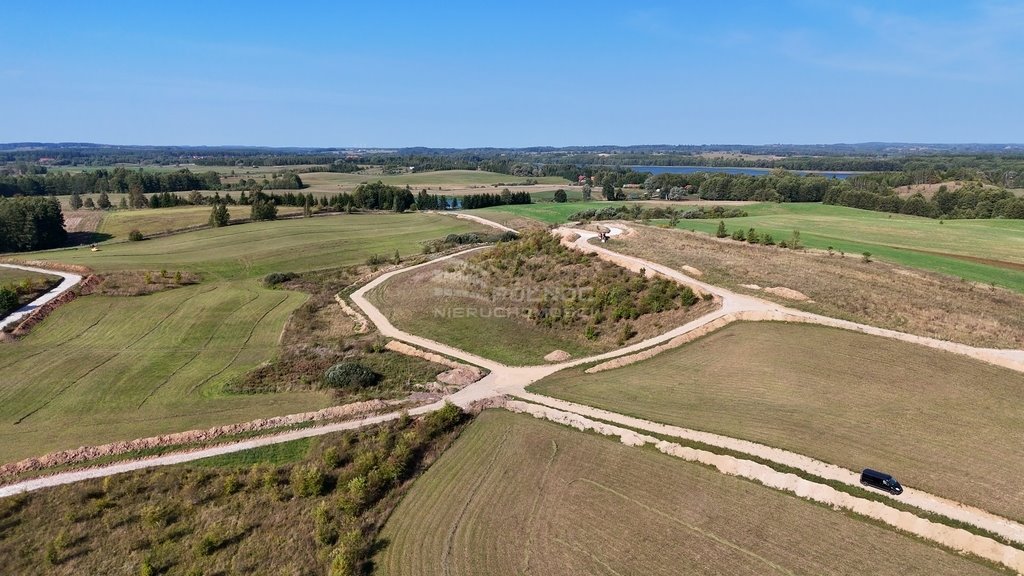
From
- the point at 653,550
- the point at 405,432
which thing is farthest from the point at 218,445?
the point at 653,550

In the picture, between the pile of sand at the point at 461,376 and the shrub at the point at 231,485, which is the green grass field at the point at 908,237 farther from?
the shrub at the point at 231,485

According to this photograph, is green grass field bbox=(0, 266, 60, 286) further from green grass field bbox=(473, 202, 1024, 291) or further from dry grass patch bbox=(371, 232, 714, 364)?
green grass field bbox=(473, 202, 1024, 291)

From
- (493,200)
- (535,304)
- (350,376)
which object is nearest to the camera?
(350,376)

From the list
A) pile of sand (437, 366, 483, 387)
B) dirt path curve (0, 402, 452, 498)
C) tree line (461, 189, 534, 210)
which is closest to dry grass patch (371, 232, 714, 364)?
pile of sand (437, 366, 483, 387)

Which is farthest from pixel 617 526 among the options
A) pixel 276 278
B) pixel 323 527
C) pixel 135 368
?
pixel 276 278

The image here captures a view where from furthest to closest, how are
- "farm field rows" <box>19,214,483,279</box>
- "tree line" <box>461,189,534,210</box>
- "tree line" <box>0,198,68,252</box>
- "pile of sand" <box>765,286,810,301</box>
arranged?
"tree line" <box>461,189,534,210</box> < "tree line" <box>0,198,68,252</box> < "farm field rows" <box>19,214,483,279</box> < "pile of sand" <box>765,286,810,301</box>

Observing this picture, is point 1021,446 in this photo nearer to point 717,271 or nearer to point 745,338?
point 745,338

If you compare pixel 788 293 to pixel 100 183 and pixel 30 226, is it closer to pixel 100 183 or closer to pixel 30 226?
pixel 30 226
